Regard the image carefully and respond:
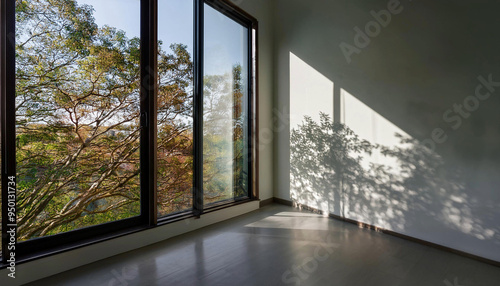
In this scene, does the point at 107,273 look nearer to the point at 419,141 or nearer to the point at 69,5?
the point at 69,5

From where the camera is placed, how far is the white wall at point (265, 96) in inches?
152

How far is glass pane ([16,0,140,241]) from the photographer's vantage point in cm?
192

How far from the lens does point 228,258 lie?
228cm

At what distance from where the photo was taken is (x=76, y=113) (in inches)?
83.5

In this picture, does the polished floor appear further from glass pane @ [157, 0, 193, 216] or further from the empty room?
glass pane @ [157, 0, 193, 216]

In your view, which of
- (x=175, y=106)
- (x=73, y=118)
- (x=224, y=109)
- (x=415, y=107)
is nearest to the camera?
(x=73, y=118)

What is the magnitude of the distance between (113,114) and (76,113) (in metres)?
0.29
